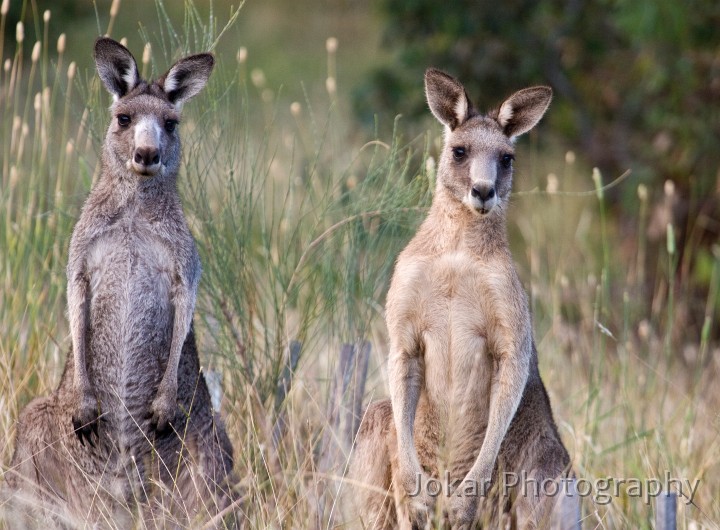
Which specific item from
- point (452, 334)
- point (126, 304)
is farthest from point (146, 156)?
point (452, 334)

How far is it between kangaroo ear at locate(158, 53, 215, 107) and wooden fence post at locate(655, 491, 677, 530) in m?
2.20

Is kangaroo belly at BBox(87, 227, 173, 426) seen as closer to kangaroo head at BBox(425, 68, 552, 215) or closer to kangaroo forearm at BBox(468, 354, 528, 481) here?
kangaroo head at BBox(425, 68, 552, 215)

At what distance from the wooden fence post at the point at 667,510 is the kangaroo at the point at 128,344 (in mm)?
1600

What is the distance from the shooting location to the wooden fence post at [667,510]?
3379 mm

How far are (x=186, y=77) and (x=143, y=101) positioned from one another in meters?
0.19

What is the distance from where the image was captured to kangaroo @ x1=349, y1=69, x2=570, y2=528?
383 centimetres

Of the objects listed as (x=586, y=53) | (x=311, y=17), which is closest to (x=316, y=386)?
(x=586, y=53)

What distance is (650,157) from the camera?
308 inches

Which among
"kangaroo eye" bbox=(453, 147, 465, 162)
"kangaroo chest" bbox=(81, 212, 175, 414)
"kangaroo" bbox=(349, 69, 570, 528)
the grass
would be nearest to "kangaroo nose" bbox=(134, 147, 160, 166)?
"kangaroo chest" bbox=(81, 212, 175, 414)

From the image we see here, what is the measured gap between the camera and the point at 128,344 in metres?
4.11

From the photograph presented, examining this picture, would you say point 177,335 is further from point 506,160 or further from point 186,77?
point 506,160

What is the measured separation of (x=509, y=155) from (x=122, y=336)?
62.4 inches

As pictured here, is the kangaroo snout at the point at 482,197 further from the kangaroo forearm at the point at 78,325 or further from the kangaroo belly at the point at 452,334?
the kangaroo forearm at the point at 78,325

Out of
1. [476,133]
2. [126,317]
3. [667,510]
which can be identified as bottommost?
[667,510]
